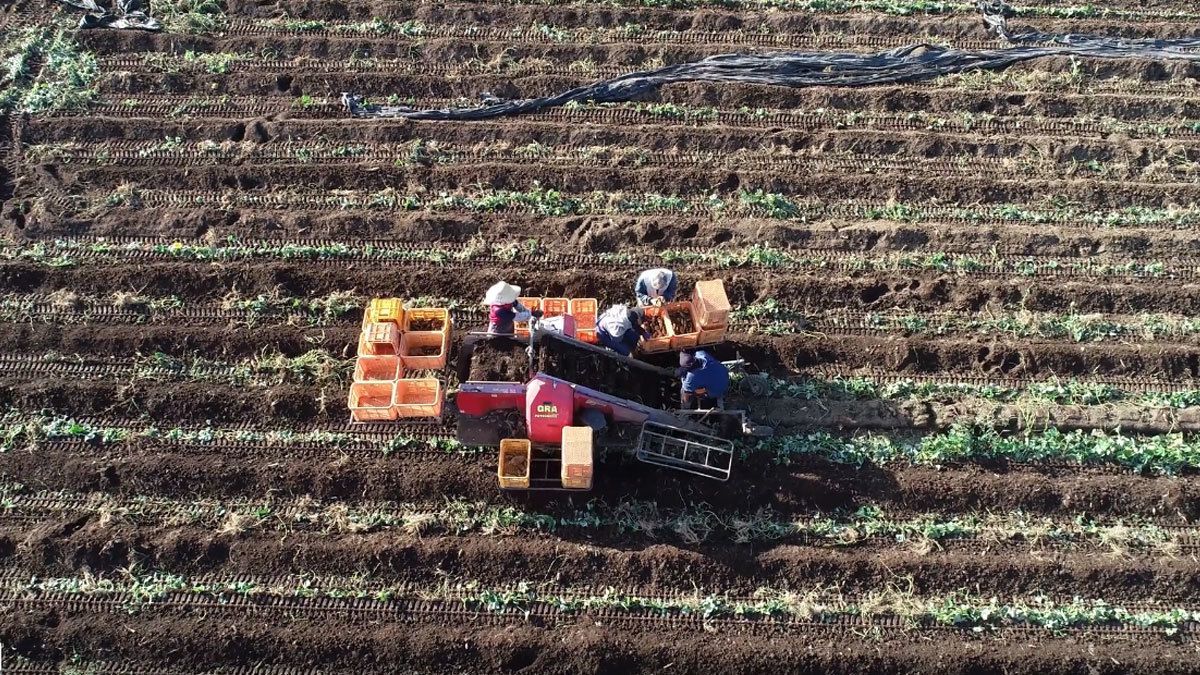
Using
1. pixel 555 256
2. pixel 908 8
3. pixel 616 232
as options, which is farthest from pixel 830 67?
pixel 555 256

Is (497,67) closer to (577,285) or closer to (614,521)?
(577,285)

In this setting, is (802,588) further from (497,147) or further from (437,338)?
(497,147)

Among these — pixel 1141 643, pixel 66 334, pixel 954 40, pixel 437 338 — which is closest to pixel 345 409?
pixel 437 338

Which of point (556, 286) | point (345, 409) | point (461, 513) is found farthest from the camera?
point (556, 286)

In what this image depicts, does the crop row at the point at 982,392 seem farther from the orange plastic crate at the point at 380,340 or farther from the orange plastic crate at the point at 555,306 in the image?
the orange plastic crate at the point at 380,340

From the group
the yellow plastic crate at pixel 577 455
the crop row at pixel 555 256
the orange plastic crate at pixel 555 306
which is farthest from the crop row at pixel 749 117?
the yellow plastic crate at pixel 577 455

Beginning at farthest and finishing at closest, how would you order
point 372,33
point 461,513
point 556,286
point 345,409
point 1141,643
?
point 372,33 → point 556,286 → point 345,409 → point 461,513 → point 1141,643

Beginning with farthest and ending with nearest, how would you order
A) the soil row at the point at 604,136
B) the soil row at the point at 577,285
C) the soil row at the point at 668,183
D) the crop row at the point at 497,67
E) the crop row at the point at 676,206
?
1. the crop row at the point at 497,67
2. the soil row at the point at 604,136
3. the soil row at the point at 668,183
4. the crop row at the point at 676,206
5. the soil row at the point at 577,285
